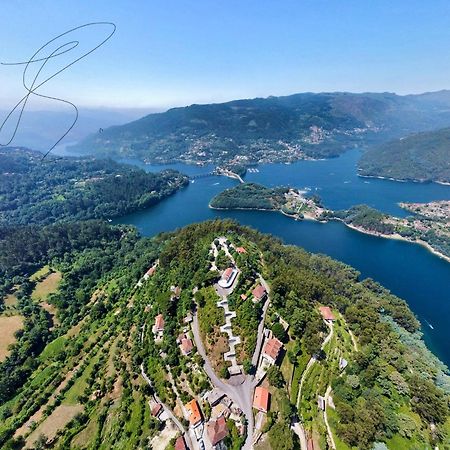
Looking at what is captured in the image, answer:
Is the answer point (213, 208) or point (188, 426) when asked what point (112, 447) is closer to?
point (188, 426)

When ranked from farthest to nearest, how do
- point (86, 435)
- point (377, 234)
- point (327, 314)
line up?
point (377, 234)
point (327, 314)
point (86, 435)

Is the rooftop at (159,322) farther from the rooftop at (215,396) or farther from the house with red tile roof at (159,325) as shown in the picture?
the rooftop at (215,396)

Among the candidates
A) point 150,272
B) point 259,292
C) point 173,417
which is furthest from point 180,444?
point 150,272

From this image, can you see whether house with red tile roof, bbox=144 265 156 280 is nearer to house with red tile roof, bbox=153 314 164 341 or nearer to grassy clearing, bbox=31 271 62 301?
house with red tile roof, bbox=153 314 164 341

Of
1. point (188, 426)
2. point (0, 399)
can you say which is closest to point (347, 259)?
point (188, 426)

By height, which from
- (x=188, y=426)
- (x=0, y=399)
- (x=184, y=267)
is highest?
(x=184, y=267)

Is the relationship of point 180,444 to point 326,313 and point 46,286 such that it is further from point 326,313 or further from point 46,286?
point 46,286
